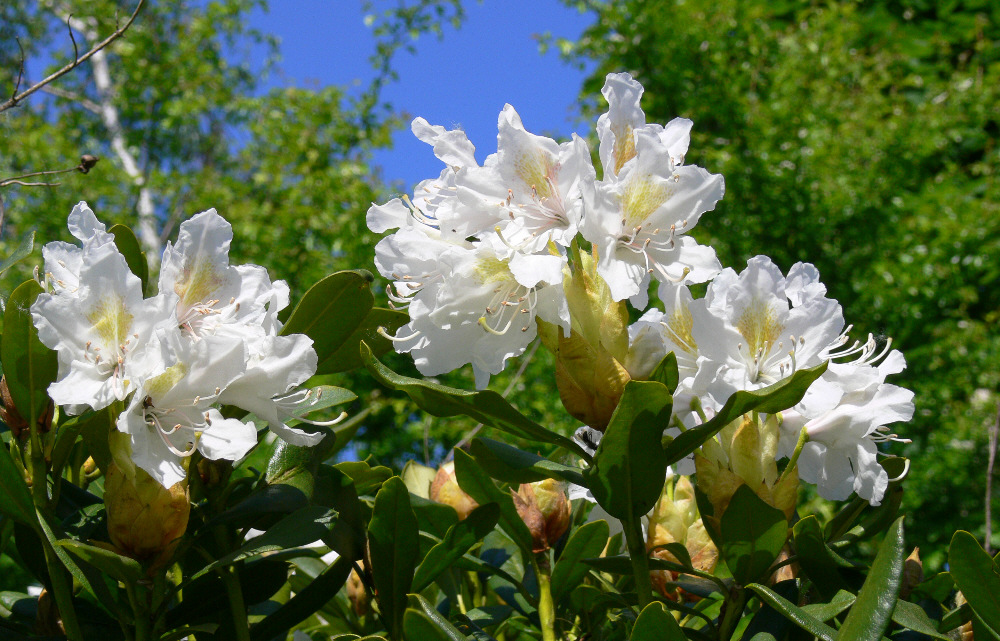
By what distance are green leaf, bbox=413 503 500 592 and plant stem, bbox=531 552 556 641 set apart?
132 mm

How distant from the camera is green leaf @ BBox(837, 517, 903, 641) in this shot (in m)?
0.61

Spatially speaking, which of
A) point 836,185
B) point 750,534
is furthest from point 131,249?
point 836,185

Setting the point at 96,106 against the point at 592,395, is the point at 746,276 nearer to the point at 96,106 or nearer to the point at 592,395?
the point at 592,395

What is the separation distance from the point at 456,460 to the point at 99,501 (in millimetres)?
360

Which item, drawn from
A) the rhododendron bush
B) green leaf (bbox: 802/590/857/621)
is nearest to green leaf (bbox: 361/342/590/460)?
the rhododendron bush

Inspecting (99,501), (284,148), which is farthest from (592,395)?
(284,148)

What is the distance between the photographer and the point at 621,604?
861 millimetres

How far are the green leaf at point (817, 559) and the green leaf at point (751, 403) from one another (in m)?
0.12

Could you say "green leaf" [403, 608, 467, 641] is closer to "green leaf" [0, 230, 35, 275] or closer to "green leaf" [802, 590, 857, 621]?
"green leaf" [802, 590, 857, 621]

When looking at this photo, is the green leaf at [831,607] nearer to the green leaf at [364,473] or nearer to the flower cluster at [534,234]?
the flower cluster at [534,234]

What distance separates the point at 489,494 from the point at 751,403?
34 cm

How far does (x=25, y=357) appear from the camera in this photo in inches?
30.5

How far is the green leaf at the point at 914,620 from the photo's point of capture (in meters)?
0.67

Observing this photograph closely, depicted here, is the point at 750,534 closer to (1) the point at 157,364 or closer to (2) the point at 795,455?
(2) the point at 795,455
